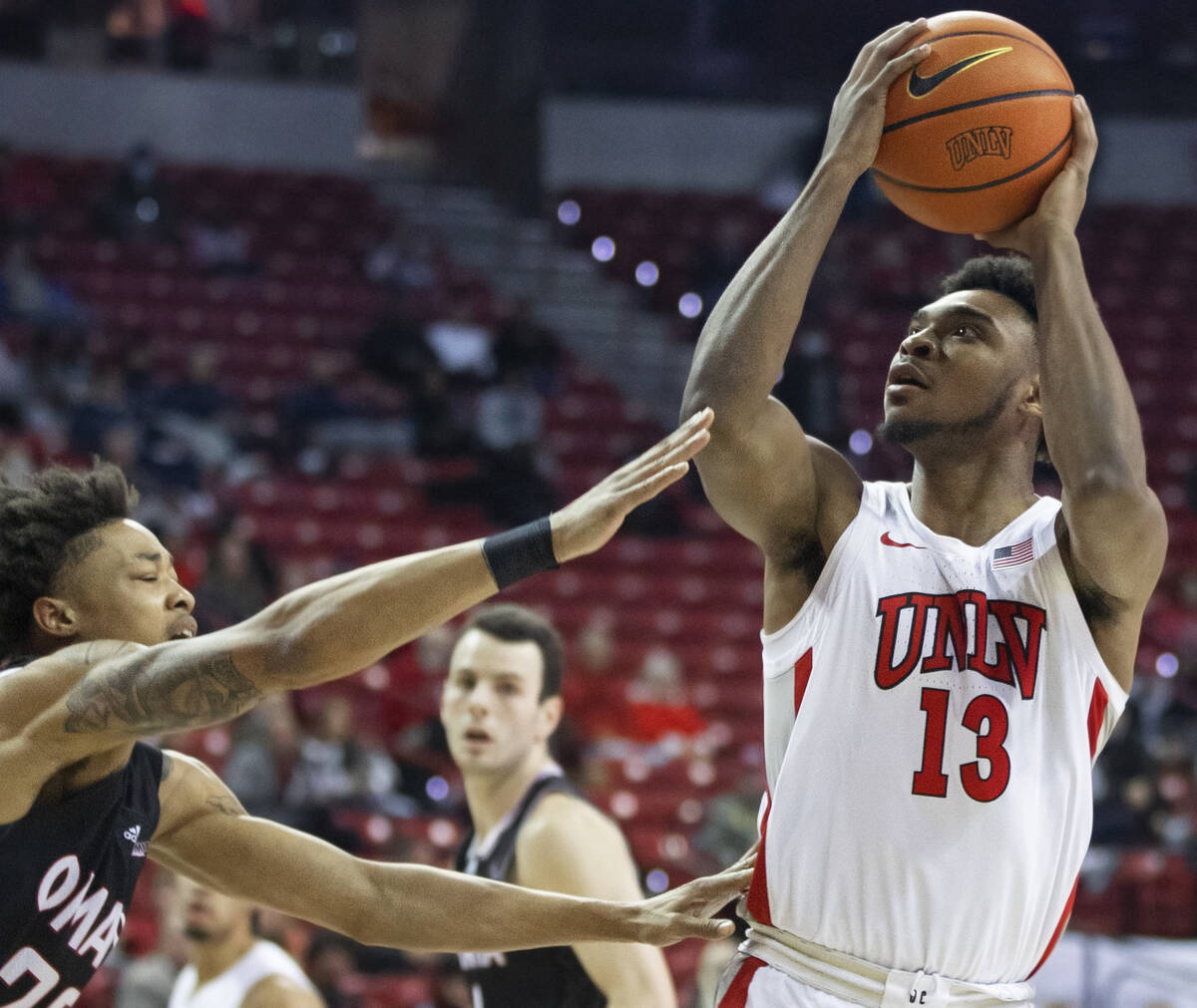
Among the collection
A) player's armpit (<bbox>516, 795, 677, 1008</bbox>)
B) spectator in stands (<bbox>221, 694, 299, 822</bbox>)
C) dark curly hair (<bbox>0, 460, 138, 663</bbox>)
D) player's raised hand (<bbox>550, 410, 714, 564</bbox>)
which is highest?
player's raised hand (<bbox>550, 410, 714, 564</bbox>)

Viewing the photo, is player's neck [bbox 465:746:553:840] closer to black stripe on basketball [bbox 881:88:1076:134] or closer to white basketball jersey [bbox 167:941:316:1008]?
white basketball jersey [bbox 167:941:316:1008]

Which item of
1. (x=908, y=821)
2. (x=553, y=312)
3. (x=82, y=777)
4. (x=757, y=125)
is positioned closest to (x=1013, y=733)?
(x=908, y=821)

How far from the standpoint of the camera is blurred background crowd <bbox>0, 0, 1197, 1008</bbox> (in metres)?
8.51

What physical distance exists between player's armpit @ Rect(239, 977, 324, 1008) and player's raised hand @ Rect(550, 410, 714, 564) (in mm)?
Result: 2366

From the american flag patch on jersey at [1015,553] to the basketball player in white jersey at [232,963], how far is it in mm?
2423

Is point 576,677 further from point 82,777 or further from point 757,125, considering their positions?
point 757,125

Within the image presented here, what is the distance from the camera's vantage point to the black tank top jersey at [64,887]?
2.79 meters

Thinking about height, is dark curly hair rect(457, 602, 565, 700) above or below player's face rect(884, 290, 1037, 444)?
below

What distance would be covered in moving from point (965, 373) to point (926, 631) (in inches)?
20.2

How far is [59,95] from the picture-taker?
15.5 m

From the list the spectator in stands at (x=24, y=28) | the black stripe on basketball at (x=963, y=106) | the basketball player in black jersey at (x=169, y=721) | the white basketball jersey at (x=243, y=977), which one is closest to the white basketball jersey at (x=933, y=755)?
the basketball player in black jersey at (x=169, y=721)

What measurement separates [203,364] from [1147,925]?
7659 mm

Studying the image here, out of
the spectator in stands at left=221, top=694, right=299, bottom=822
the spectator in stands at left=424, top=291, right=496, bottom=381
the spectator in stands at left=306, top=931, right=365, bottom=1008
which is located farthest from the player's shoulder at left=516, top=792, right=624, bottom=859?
the spectator in stands at left=424, top=291, right=496, bottom=381

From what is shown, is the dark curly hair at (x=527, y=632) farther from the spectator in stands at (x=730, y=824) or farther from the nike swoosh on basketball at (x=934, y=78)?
the spectator in stands at (x=730, y=824)
